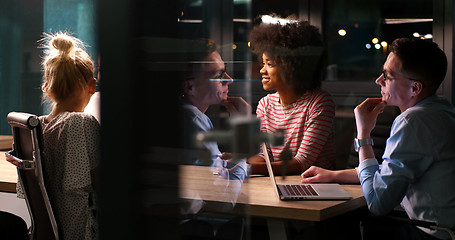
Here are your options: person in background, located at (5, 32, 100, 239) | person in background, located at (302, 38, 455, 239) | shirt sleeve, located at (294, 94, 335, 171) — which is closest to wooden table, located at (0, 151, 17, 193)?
person in background, located at (5, 32, 100, 239)

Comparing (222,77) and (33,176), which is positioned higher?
(222,77)

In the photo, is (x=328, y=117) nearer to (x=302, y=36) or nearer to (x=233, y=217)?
(x=302, y=36)

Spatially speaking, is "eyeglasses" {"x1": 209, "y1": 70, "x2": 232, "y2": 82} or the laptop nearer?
"eyeglasses" {"x1": 209, "y1": 70, "x2": 232, "y2": 82}

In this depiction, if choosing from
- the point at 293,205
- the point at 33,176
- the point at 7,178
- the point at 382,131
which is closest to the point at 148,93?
the point at 293,205

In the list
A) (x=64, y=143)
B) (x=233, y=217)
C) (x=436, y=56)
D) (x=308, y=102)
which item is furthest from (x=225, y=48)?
(x=308, y=102)

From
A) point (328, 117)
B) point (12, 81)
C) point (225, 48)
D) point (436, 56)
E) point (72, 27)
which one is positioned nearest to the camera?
point (225, 48)

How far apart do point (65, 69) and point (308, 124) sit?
1.12 metres

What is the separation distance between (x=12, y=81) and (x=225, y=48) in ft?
12.4

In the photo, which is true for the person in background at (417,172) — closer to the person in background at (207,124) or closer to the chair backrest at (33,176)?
the chair backrest at (33,176)

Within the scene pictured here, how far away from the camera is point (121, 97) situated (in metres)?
0.77

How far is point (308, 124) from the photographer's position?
2732mm

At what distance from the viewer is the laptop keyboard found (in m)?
1.99

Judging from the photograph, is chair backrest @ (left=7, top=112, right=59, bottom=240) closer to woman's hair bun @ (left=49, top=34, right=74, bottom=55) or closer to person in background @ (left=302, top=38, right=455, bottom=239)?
woman's hair bun @ (left=49, top=34, right=74, bottom=55)

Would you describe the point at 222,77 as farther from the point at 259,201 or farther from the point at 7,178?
the point at 7,178
